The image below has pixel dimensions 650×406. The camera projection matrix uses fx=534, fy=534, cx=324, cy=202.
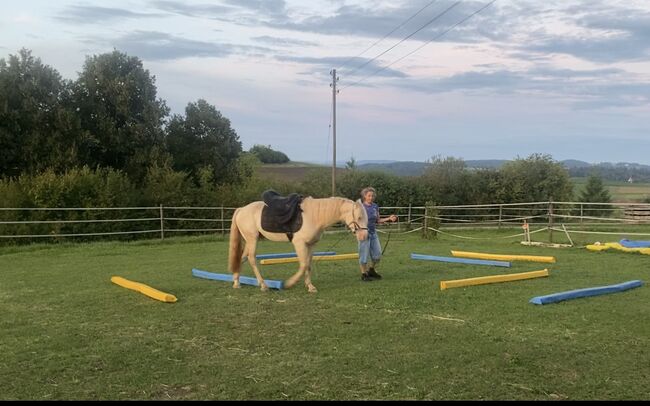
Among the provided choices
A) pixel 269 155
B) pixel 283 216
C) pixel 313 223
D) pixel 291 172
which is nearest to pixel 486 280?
pixel 313 223

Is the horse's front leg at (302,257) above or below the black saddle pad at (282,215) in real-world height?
below

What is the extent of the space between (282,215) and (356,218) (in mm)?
1083

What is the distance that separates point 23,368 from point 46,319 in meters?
2.00

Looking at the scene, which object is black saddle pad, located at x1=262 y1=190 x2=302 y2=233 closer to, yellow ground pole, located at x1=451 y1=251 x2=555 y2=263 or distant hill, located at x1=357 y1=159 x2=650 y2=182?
yellow ground pole, located at x1=451 y1=251 x2=555 y2=263

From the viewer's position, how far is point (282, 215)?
7820 mm

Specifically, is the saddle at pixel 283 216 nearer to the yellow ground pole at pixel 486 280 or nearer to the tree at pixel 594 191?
the yellow ground pole at pixel 486 280

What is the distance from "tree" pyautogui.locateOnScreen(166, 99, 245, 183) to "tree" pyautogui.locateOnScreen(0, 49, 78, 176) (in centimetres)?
546

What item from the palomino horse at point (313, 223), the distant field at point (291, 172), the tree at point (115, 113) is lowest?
the palomino horse at point (313, 223)

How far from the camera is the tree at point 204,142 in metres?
27.8

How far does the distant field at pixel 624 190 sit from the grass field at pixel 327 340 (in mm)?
41431

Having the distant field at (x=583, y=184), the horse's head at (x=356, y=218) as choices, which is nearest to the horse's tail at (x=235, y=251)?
the horse's head at (x=356, y=218)

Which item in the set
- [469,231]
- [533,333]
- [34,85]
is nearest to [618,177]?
[469,231]

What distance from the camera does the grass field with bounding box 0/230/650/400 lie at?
4.11 m

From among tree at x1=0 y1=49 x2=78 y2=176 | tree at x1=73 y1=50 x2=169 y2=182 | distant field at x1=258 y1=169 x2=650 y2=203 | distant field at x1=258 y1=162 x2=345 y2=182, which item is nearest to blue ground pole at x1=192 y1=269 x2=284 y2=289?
tree at x1=0 y1=49 x2=78 y2=176
